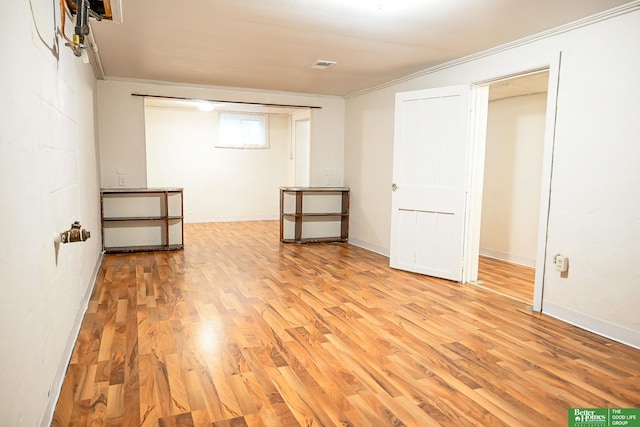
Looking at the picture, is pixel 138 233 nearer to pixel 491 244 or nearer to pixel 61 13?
pixel 61 13

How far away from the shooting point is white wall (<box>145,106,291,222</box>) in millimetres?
8336

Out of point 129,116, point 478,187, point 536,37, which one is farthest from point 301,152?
point 536,37

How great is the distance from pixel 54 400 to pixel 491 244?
209 inches

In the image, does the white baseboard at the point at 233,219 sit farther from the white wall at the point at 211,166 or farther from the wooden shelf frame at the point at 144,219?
the wooden shelf frame at the point at 144,219

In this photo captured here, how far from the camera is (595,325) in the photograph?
309cm

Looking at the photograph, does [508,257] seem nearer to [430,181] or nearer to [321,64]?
[430,181]

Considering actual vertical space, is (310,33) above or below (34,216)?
above

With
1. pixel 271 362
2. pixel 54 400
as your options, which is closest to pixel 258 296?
pixel 271 362

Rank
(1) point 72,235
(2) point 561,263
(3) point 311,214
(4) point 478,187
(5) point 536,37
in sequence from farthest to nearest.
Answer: (3) point 311,214, (4) point 478,187, (5) point 536,37, (2) point 561,263, (1) point 72,235

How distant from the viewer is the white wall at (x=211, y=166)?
27.3 feet

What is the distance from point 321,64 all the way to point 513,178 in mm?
2948

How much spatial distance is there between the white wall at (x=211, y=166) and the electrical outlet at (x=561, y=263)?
6.68m

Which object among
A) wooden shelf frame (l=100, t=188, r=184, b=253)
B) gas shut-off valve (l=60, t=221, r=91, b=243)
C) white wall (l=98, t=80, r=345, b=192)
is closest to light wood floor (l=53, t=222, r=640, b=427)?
gas shut-off valve (l=60, t=221, r=91, b=243)

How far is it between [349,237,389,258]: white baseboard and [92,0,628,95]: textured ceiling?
2.31m
